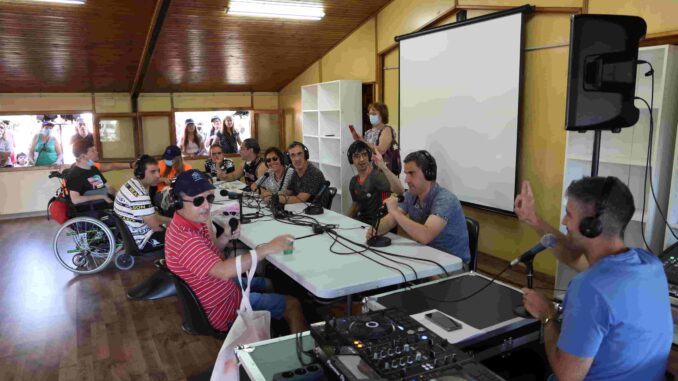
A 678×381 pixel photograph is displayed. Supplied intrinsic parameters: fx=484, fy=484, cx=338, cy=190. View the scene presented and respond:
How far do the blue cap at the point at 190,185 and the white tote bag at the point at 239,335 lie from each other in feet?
1.36

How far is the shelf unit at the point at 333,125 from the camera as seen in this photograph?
247 inches

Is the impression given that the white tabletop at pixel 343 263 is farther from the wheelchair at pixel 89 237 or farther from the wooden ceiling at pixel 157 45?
the wooden ceiling at pixel 157 45

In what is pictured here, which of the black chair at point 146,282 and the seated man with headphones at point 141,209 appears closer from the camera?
the black chair at point 146,282

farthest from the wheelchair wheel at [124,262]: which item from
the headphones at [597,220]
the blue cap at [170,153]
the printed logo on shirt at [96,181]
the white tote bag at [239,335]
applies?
the headphones at [597,220]

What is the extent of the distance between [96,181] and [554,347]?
4.50 metres

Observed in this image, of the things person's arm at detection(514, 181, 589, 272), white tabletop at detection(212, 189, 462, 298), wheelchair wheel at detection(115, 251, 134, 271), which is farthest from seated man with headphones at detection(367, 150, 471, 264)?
wheelchair wheel at detection(115, 251, 134, 271)

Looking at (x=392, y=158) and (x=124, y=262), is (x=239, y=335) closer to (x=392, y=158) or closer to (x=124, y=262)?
(x=124, y=262)

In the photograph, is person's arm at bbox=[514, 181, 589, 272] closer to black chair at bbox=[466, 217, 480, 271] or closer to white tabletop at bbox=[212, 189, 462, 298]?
white tabletop at bbox=[212, 189, 462, 298]

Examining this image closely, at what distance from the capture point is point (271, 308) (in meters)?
2.39

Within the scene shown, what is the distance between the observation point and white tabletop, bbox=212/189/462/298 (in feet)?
6.72

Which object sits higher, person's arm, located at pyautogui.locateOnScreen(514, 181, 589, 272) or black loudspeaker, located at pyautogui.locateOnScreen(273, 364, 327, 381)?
person's arm, located at pyautogui.locateOnScreen(514, 181, 589, 272)

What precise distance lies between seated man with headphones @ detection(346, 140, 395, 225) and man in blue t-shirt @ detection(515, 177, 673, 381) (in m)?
2.28

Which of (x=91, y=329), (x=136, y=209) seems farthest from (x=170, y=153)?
(x=91, y=329)

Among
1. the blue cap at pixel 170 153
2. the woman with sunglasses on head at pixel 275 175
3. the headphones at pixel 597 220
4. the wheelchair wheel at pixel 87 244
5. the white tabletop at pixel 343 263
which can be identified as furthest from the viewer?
the blue cap at pixel 170 153
